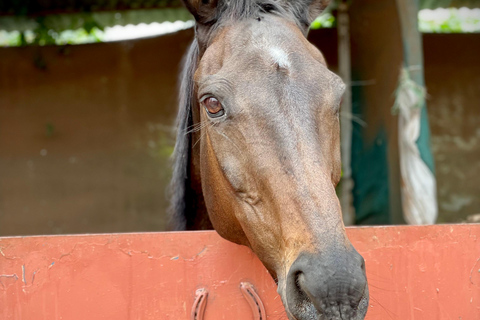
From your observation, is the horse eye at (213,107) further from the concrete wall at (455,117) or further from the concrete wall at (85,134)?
the concrete wall at (455,117)

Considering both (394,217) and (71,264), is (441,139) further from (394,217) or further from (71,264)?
(71,264)

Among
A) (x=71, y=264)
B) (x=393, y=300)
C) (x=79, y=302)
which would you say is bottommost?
(x=393, y=300)

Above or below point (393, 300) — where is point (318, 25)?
above

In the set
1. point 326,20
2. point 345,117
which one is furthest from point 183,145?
point 326,20

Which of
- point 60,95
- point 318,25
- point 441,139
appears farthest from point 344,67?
point 60,95

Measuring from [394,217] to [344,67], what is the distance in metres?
2.25

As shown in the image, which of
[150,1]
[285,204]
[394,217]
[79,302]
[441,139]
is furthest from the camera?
[441,139]

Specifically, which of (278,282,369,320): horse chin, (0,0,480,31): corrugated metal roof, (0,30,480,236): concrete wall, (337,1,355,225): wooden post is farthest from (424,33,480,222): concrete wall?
(278,282,369,320): horse chin

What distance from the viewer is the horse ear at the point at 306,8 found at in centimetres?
228

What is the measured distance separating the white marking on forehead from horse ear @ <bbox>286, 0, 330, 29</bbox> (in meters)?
0.49

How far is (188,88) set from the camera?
2582 mm

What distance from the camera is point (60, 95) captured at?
24.0 feet

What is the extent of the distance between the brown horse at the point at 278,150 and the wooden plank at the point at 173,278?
0.16 m

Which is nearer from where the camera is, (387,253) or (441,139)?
(387,253)
